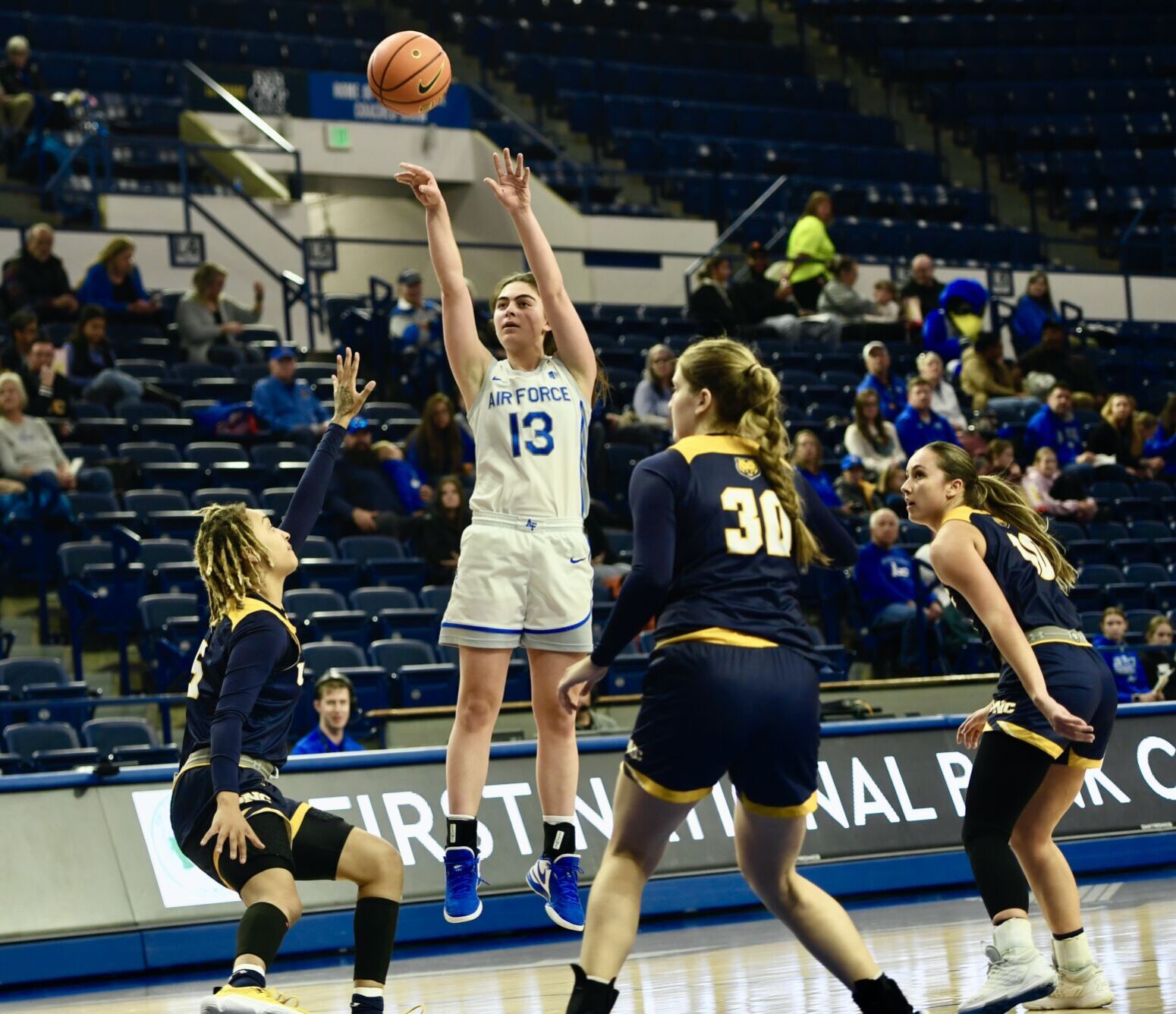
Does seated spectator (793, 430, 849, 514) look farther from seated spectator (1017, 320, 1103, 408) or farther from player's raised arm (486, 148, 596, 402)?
player's raised arm (486, 148, 596, 402)

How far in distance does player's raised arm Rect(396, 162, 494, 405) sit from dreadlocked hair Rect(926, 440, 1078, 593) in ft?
4.95

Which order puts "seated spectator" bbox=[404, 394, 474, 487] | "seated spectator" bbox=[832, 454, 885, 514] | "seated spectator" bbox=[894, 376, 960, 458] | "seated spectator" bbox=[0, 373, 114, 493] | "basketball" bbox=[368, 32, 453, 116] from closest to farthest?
"basketball" bbox=[368, 32, 453, 116] → "seated spectator" bbox=[0, 373, 114, 493] → "seated spectator" bbox=[404, 394, 474, 487] → "seated spectator" bbox=[832, 454, 885, 514] → "seated spectator" bbox=[894, 376, 960, 458]

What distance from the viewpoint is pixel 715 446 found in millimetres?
4734

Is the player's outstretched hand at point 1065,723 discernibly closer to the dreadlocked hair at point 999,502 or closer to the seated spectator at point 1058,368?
the dreadlocked hair at point 999,502

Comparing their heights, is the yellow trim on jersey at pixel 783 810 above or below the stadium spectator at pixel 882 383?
below

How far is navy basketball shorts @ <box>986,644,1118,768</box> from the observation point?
5.66 m

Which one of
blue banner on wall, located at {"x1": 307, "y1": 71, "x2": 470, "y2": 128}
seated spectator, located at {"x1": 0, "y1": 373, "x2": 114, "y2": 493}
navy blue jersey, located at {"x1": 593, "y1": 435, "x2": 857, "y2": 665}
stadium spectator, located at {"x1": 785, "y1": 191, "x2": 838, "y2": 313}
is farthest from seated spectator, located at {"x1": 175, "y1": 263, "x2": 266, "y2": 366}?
navy blue jersey, located at {"x1": 593, "y1": 435, "x2": 857, "y2": 665}

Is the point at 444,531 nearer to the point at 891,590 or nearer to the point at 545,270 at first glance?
the point at 891,590

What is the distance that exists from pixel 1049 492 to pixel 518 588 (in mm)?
9626

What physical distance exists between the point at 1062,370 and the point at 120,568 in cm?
1010

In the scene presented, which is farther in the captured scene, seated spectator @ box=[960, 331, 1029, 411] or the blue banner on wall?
the blue banner on wall

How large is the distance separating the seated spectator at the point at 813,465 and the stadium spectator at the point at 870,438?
724mm

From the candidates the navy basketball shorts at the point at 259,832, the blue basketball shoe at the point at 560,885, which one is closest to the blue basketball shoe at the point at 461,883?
the blue basketball shoe at the point at 560,885

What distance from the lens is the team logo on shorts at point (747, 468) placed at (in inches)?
185
